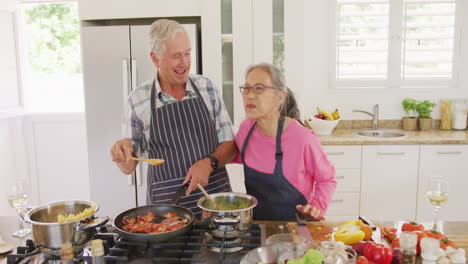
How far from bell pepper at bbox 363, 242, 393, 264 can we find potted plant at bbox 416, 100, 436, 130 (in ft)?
9.17

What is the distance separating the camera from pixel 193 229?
1.64 m

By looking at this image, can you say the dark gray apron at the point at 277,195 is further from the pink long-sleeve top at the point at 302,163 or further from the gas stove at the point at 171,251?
the gas stove at the point at 171,251

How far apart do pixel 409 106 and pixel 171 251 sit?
3.07 m

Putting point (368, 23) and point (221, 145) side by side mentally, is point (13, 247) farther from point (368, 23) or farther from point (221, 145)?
point (368, 23)

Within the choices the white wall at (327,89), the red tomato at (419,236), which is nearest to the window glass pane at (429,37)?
the white wall at (327,89)

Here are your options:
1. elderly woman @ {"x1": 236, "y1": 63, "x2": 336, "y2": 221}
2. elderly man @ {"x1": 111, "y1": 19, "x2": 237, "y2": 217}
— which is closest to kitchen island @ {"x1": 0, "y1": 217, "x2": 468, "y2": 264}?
elderly woman @ {"x1": 236, "y1": 63, "x2": 336, "y2": 221}

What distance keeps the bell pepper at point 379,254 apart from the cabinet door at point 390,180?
2.14 m

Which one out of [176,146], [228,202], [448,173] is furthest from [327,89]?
[228,202]

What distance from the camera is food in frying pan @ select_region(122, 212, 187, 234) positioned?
1.53 m

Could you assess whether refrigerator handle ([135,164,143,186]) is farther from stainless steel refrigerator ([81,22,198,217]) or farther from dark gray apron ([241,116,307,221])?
dark gray apron ([241,116,307,221])

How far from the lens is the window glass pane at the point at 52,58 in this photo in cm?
458

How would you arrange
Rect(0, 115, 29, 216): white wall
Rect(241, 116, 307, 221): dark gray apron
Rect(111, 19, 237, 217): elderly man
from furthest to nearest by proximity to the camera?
Rect(0, 115, 29, 216): white wall → Rect(111, 19, 237, 217): elderly man → Rect(241, 116, 307, 221): dark gray apron

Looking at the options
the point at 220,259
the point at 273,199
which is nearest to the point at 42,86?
the point at 273,199

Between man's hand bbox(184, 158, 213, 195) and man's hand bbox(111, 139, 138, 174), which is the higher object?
man's hand bbox(111, 139, 138, 174)
